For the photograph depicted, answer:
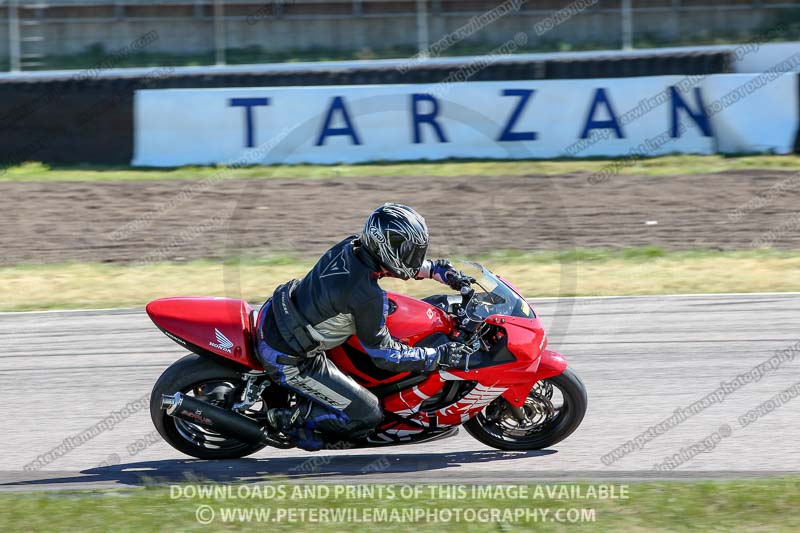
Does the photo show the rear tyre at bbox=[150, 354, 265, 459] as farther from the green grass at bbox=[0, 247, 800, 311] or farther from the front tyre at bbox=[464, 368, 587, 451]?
the green grass at bbox=[0, 247, 800, 311]

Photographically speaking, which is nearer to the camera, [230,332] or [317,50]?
[230,332]

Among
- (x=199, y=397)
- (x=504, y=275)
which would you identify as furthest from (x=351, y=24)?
(x=199, y=397)

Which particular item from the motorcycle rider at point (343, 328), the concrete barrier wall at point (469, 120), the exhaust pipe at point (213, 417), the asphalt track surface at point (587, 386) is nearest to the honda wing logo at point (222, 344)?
the motorcycle rider at point (343, 328)

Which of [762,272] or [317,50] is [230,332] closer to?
[762,272]

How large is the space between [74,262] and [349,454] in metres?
7.05

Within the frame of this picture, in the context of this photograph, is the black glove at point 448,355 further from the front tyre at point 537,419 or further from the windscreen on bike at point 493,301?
the front tyre at point 537,419

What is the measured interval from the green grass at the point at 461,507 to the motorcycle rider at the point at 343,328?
508 mm

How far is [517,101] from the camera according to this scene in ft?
52.4

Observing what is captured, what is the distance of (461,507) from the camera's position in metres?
5.21

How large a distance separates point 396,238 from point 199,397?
5.31 ft

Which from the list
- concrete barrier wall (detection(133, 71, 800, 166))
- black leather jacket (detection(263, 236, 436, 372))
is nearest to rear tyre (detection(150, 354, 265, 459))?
black leather jacket (detection(263, 236, 436, 372))

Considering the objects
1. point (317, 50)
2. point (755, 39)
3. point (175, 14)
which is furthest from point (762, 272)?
point (175, 14)

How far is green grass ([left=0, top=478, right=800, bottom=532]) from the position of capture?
4945mm

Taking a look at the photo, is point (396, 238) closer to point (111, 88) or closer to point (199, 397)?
point (199, 397)
